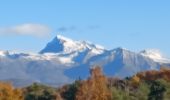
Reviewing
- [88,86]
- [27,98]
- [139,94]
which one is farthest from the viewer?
[27,98]

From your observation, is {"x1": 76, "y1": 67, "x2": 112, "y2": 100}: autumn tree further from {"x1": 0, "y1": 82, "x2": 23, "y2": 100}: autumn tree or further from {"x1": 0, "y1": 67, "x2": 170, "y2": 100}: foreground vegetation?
{"x1": 0, "y1": 82, "x2": 23, "y2": 100}: autumn tree

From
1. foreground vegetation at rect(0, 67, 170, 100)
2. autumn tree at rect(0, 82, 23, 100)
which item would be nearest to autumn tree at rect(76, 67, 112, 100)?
foreground vegetation at rect(0, 67, 170, 100)

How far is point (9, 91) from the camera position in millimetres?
88562

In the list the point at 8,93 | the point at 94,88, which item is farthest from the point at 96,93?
the point at 8,93

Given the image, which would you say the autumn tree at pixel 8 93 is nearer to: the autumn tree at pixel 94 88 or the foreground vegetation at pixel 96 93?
the foreground vegetation at pixel 96 93

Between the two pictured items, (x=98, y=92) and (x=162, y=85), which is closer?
(x=98, y=92)

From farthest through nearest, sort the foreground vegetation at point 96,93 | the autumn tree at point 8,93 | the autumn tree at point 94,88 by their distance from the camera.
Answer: the autumn tree at point 8,93, the foreground vegetation at point 96,93, the autumn tree at point 94,88

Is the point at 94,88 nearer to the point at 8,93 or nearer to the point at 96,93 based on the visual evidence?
the point at 96,93

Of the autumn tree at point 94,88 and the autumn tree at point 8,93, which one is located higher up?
the autumn tree at point 8,93

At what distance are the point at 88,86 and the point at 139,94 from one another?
2899 centimetres

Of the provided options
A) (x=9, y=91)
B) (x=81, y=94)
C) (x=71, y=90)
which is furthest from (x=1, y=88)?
(x=81, y=94)

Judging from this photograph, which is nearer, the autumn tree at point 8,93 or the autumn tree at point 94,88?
the autumn tree at point 94,88

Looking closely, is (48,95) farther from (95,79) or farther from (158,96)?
(95,79)

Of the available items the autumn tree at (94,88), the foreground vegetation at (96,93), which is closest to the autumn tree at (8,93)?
the foreground vegetation at (96,93)
